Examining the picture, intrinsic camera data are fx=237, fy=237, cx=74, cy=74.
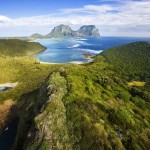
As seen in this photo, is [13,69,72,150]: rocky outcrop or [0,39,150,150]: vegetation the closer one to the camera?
[0,39,150,150]: vegetation

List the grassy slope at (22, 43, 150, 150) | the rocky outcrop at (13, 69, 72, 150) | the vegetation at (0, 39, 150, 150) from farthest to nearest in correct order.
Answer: the rocky outcrop at (13, 69, 72, 150) → the vegetation at (0, 39, 150, 150) → the grassy slope at (22, 43, 150, 150)

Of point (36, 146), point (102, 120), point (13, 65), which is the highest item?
point (102, 120)

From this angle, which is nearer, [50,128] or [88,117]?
[50,128]

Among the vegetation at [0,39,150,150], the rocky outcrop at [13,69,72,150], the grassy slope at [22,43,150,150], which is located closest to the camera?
the grassy slope at [22,43,150,150]

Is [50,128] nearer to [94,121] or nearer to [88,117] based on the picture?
[88,117]

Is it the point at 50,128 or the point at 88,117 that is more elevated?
the point at 88,117

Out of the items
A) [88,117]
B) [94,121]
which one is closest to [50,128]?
[88,117]

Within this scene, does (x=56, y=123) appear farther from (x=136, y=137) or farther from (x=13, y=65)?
(x=13, y=65)

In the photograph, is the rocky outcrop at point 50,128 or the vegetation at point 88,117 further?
the rocky outcrop at point 50,128

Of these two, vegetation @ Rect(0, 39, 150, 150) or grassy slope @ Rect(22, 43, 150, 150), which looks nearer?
grassy slope @ Rect(22, 43, 150, 150)

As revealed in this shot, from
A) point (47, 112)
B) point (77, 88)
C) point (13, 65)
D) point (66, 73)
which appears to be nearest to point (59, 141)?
point (47, 112)

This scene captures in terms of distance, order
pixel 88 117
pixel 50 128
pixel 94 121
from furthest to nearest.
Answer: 1. pixel 88 117
2. pixel 94 121
3. pixel 50 128
